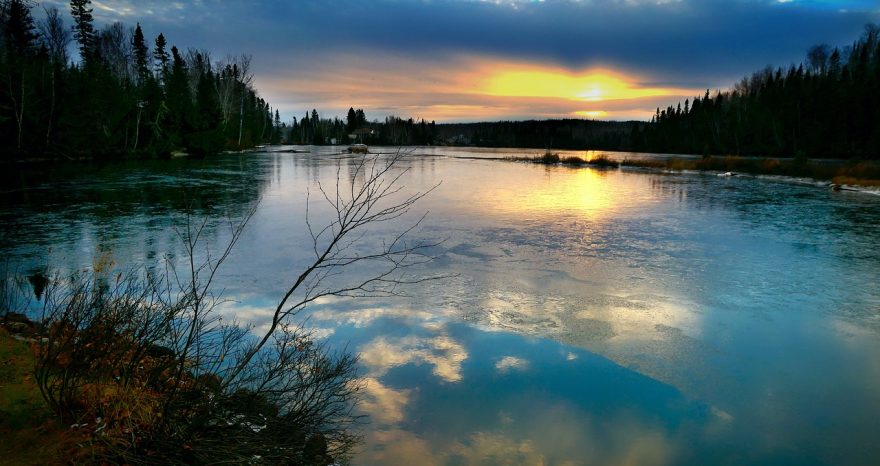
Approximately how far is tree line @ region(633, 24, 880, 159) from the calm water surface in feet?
132

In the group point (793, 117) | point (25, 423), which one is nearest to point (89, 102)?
point (25, 423)

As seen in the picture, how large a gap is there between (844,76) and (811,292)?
80.4 m

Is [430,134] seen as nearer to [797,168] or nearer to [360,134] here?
[360,134]

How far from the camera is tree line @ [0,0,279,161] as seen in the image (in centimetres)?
3481

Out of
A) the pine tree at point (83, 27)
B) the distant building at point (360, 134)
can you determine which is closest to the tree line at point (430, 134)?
the distant building at point (360, 134)

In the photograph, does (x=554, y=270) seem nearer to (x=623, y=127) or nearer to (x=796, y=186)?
(x=796, y=186)

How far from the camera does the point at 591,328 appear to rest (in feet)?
23.9

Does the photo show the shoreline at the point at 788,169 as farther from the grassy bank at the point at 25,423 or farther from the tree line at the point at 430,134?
the tree line at the point at 430,134

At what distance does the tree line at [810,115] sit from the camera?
2336 inches

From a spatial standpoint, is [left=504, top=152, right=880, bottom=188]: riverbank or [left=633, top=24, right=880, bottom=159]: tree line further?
[left=633, top=24, right=880, bottom=159]: tree line

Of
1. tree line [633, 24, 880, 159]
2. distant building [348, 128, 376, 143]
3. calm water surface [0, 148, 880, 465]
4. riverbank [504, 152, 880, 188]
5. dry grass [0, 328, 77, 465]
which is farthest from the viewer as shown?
distant building [348, 128, 376, 143]

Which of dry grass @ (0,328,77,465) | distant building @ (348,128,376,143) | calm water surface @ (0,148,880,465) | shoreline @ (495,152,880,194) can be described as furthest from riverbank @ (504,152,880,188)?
distant building @ (348,128,376,143)

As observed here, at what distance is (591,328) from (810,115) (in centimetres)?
7766

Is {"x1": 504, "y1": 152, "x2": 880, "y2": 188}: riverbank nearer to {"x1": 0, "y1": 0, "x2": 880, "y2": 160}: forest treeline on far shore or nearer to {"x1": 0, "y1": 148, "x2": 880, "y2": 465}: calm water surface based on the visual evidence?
{"x1": 0, "y1": 0, "x2": 880, "y2": 160}: forest treeline on far shore
